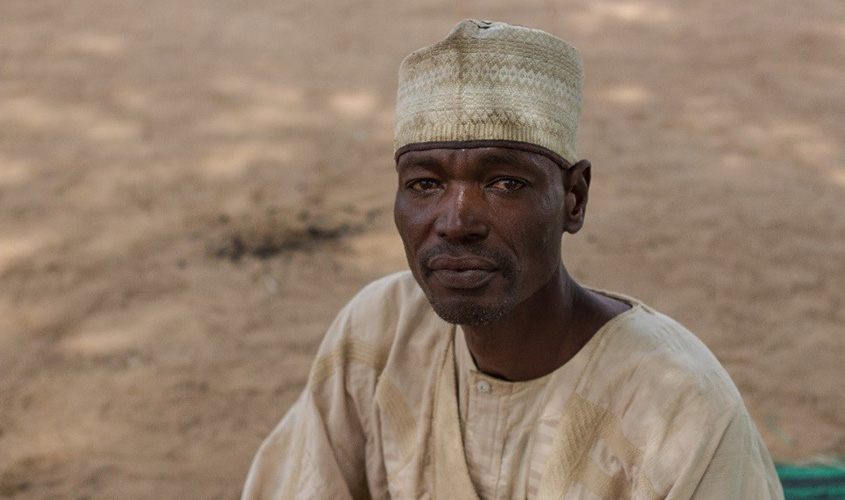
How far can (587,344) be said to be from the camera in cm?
215

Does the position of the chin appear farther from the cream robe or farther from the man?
the cream robe

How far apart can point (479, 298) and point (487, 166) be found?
0.86 feet

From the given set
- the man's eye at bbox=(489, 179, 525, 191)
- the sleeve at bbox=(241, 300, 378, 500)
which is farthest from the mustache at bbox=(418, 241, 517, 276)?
the sleeve at bbox=(241, 300, 378, 500)

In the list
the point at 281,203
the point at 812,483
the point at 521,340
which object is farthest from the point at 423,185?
the point at 281,203

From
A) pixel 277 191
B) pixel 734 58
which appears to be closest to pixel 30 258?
pixel 277 191

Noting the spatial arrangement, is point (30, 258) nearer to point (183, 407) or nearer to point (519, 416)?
point (183, 407)

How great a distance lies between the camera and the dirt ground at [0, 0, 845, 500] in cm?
388

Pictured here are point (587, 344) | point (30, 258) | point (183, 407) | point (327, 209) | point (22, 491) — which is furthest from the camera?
point (327, 209)

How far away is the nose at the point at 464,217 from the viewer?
196cm

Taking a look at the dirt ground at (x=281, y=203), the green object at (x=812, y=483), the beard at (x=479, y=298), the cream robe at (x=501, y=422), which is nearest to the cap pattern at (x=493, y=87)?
the beard at (x=479, y=298)

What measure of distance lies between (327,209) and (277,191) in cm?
32

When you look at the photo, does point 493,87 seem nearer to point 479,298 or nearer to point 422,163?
point 422,163

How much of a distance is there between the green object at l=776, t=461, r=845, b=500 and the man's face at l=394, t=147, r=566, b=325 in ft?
5.29

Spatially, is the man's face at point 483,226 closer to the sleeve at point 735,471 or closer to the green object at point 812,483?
the sleeve at point 735,471
